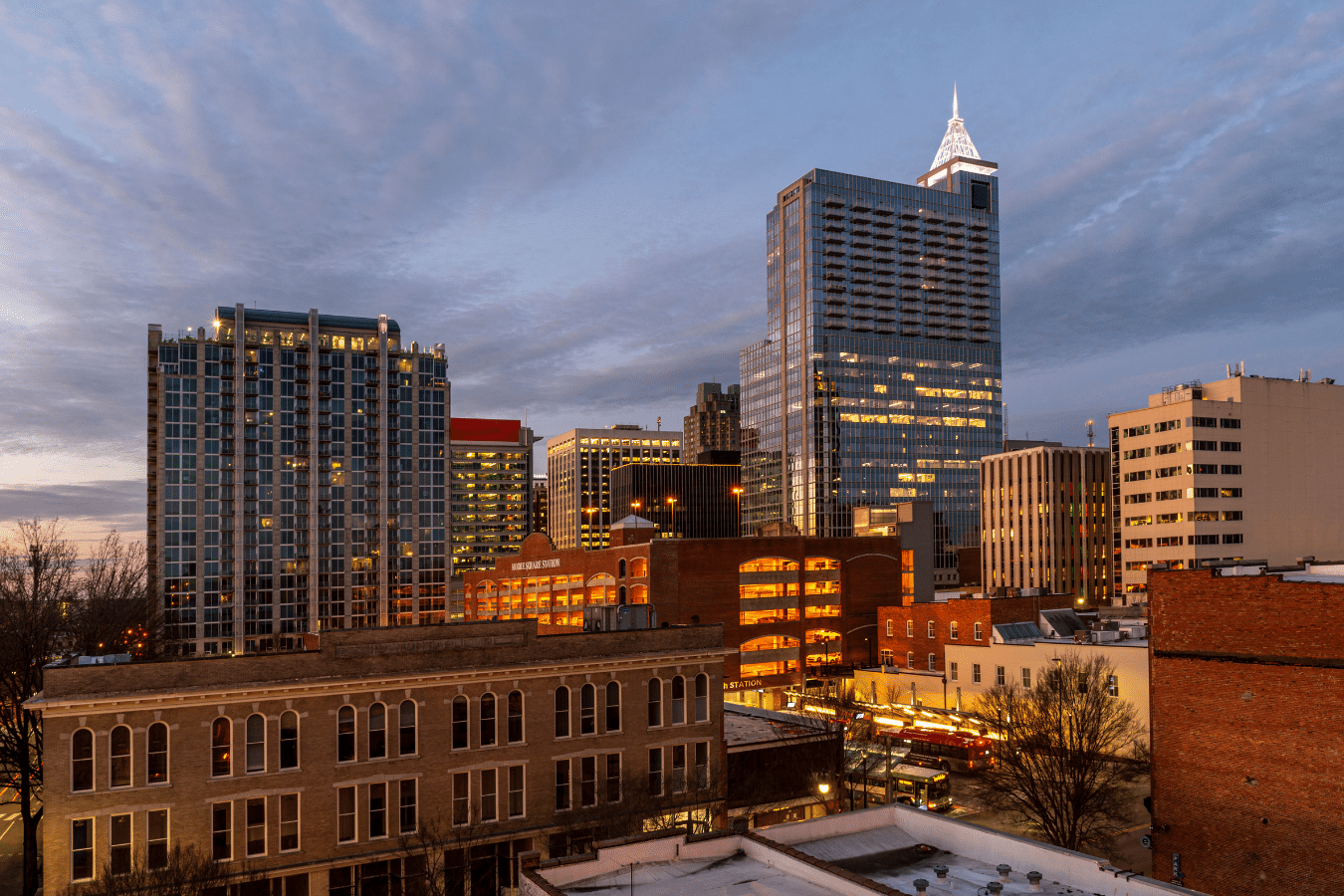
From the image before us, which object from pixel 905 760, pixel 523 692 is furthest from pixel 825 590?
pixel 523 692

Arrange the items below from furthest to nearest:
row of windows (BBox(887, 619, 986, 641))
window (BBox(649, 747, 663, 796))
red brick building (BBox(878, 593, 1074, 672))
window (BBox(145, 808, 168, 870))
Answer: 1. row of windows (BBox(887, 619, 986, 641))
2. red brick building (BBox(878, 593, 1074, 672))
3. window (BBox(649, 747, 663, 796))
4. window (BBox(145, 808, 168, 870))

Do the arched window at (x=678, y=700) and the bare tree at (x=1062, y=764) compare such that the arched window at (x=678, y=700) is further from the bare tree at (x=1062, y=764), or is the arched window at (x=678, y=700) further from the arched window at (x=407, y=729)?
the bare tree at (x=1062, y=764)

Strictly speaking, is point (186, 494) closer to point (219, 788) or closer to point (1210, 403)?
point (219, 788)

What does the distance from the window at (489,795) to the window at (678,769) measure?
9734 mm

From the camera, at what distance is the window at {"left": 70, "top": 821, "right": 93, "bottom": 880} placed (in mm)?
36125

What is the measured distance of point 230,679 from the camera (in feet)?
128

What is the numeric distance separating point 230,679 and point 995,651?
63.8m

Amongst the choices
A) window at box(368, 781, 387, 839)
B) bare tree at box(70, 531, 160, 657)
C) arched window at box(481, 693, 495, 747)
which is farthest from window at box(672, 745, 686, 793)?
bare tree at box(70, 531, 160, 657)

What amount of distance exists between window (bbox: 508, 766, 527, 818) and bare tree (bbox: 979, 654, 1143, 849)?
2574cm

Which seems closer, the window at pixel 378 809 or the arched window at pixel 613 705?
the window at pixel 378 809

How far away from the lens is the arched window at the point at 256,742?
3944 centimetres

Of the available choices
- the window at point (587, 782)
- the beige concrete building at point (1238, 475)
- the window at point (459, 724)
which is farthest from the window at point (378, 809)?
the beige concrete building at point (1238, 475)

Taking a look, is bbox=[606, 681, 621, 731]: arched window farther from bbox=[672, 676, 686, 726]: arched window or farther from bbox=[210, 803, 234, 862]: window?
bbox=[210, 803, 234, 862]: window

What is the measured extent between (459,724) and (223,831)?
34.5 feet
